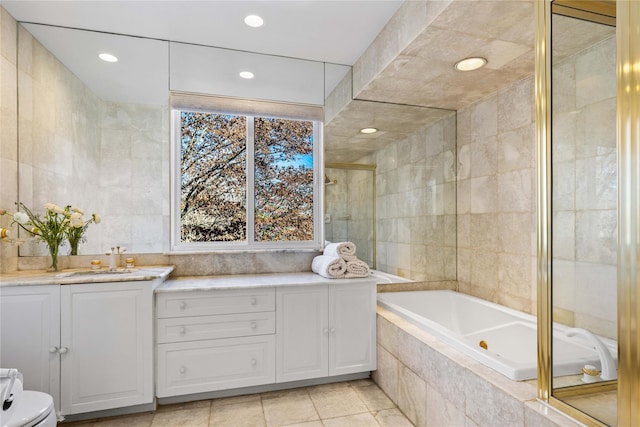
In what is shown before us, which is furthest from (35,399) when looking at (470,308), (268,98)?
(470,308)

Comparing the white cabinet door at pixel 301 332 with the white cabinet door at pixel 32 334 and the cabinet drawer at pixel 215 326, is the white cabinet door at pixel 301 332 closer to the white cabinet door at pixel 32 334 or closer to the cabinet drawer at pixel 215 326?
the cabinet drawer at pixel 215 326

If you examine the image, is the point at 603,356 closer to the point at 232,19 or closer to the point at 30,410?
the point at 30,410

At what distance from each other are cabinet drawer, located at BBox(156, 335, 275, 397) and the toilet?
75 centimetres

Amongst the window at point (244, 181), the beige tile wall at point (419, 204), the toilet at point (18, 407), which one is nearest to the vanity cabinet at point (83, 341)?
the toilet at point (18, 407)

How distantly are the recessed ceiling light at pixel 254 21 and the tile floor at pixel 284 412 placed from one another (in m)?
2.53

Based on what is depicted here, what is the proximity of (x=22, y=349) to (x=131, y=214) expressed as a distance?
1.04m

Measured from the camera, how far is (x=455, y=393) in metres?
1.66

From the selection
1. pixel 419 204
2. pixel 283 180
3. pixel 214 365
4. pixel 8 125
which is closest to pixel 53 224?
pixel 8 125

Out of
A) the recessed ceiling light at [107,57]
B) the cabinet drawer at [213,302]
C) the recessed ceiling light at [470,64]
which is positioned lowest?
the cabinet drawer at [213,302]

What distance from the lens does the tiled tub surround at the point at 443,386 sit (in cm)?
135

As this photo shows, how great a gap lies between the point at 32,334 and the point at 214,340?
0.98m

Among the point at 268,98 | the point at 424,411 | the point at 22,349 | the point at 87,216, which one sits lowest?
the point at 424,411

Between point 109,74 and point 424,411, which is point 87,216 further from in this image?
point 424,411

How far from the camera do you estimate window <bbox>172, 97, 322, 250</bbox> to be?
269cm
